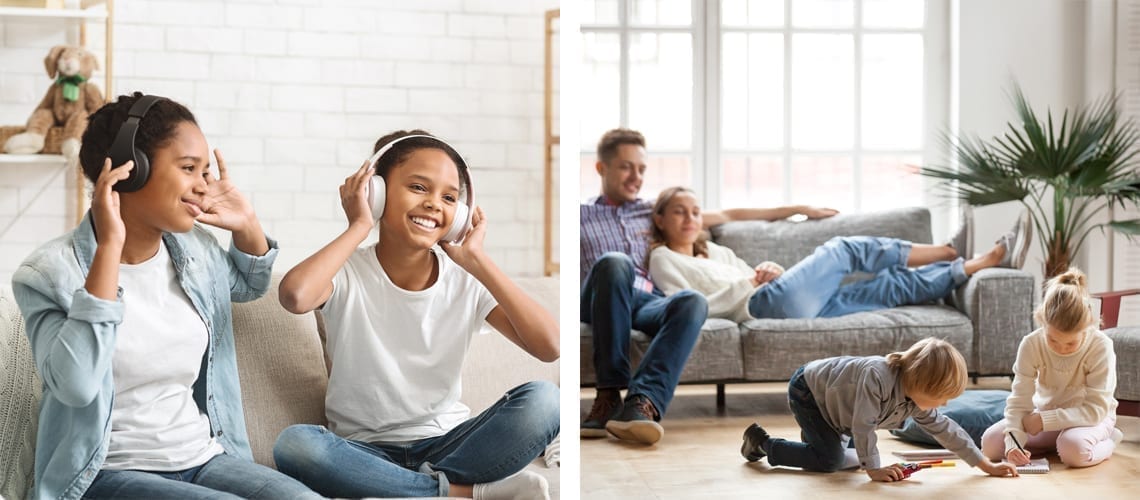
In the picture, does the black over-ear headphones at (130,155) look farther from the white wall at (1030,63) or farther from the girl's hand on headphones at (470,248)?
the white wall at (1030,63)

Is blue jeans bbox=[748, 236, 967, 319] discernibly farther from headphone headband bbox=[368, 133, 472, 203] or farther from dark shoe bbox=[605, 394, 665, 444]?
headphone headband bbox=[368, 133, 472, 203]

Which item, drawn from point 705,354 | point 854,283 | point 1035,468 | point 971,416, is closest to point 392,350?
point 705,354


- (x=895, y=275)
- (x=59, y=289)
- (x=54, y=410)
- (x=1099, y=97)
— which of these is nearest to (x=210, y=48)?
(x=59, y=289)

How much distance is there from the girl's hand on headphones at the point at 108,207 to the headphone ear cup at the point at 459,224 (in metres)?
0.60

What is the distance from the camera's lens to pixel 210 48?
8.11ft

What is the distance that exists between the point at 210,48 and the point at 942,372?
6.54 ft

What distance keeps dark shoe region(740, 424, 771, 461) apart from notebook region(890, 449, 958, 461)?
43 cm

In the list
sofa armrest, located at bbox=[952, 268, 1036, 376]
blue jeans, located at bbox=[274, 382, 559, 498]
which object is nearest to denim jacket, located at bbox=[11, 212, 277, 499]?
blue jeans, located at bbox=[274, 382, 559, 498]

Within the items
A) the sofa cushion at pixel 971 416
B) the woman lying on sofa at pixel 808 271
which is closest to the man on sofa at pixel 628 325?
the woman lying on sofa at pixel 808 271

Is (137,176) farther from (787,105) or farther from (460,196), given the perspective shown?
(787,105)

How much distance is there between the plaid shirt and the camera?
400cm

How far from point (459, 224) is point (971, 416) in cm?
202

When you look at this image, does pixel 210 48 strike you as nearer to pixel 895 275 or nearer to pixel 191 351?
pixel 191 351

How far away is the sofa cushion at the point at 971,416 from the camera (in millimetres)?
3414
